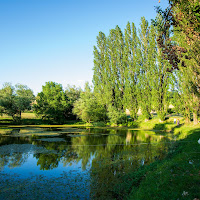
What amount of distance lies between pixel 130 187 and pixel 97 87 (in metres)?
46.0

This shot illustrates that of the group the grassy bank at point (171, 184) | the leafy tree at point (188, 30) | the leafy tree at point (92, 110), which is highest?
the leafy tree at point (188, 30)

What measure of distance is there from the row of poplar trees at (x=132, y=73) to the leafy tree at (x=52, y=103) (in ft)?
40.6

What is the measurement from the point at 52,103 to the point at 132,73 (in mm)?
26071

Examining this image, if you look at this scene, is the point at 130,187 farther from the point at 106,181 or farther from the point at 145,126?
the point at 145,126

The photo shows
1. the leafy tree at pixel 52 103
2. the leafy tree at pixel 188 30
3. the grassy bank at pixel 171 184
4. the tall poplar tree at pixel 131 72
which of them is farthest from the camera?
the leafy tree at pixel 52 103

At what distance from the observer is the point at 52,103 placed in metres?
57.3

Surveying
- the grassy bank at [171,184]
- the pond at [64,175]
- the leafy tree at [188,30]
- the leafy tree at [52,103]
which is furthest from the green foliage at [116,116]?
the grassy bank at [171,184]

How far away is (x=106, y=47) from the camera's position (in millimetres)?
53938

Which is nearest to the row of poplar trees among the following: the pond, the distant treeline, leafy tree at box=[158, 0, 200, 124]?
the distant treeline

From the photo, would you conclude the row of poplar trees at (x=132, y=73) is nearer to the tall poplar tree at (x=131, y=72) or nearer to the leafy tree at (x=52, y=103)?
the tall poplar tree at (x=131, y=72)

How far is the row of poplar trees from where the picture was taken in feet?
125

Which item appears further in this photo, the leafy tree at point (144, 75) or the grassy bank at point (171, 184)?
the leafy tree at point (144, 75)

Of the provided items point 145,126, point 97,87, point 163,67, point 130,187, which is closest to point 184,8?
point 130,187

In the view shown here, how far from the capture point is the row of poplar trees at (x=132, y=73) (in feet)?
125
